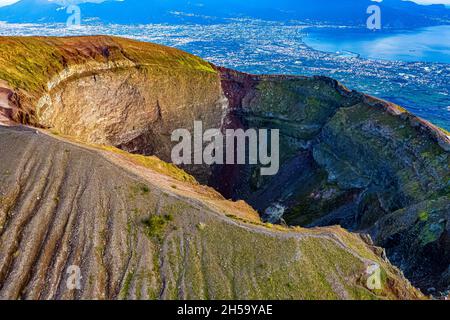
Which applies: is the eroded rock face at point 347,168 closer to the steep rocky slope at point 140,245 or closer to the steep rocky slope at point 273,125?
the steep rocky slope at point 273,125

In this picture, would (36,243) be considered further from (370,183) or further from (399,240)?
(370,183)

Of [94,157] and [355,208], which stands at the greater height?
[94,157]

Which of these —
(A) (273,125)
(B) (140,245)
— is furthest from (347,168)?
(B) (140,245)

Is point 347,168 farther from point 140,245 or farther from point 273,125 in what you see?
point 140,245

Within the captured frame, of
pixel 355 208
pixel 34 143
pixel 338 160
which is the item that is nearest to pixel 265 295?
pixel 34 143

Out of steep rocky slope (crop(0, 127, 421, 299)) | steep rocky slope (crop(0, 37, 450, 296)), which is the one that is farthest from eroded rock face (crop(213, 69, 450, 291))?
steep rocky slope (crop(0, 127, 421, 299))

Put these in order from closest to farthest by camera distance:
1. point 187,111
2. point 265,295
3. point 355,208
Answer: point 265,295 → point 355,208 → point 187,111

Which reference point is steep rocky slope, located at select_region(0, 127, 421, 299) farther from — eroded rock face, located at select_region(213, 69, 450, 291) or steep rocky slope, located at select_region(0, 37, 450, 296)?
steep rocky slope, located at select_region(0, 37, 450, 296)

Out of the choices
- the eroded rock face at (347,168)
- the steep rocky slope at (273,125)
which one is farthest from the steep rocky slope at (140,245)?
the steep rocky slope at (273,125)
